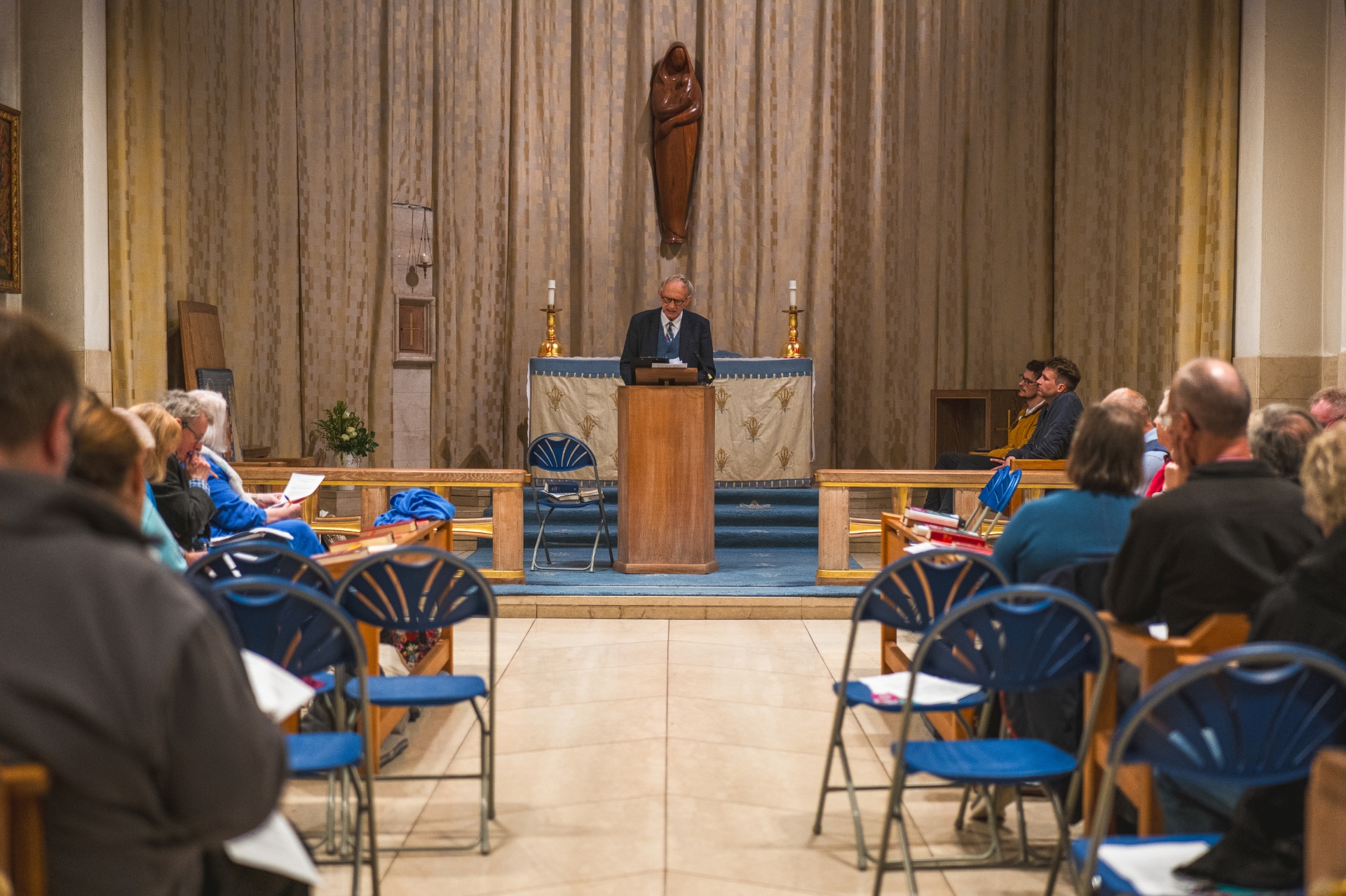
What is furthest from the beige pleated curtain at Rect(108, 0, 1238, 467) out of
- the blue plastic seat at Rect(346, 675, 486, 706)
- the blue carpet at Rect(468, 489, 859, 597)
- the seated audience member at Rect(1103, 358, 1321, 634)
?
the seated audience member at Rect(1103, 358, 1321, 634)

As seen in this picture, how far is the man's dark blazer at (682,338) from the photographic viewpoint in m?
6.82

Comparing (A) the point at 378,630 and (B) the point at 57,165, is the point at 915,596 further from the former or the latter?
(B) the point at 57,165

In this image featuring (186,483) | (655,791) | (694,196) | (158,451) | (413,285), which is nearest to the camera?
(655,791)

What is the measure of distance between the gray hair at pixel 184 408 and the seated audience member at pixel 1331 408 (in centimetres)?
399

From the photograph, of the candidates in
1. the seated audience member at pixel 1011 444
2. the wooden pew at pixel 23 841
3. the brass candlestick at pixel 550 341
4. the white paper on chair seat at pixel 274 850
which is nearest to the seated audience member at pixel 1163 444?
the seated audience member at pixel 1011 444

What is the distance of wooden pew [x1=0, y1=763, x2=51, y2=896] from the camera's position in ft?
4.03

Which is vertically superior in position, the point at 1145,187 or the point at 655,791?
the point at 1145,187

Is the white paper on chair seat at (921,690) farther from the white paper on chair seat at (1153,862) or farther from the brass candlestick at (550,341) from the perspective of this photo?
Answer: the brass candlestick at (550,341)

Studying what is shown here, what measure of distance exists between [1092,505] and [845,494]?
3205 millimetres

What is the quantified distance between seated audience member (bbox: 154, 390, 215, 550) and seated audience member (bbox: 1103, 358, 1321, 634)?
2.81 meters

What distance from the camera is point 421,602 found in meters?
2.91

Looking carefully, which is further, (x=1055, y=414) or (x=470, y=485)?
(x=1055, y=414)

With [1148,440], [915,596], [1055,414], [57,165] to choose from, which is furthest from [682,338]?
[915,596]

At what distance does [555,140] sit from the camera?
976 cm
